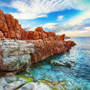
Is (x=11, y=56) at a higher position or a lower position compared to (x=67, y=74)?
higher

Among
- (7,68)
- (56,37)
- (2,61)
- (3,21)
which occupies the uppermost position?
(3,21)

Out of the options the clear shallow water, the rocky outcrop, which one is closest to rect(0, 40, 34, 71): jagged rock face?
the rocky outcrop

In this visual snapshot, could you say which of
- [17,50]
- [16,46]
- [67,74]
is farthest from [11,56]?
[67,74]

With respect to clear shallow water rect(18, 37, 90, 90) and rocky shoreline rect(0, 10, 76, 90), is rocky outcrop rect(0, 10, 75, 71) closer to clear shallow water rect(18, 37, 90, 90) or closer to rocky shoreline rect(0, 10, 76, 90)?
rocky shoreline rect(0, 10, 76, 90)

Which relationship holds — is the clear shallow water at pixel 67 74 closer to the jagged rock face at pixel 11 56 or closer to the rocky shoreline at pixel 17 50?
the rocky shoreline at pixel 17 50

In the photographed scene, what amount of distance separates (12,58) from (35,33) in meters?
30.9

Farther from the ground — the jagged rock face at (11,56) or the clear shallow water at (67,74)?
the jagged rock face at (11,56)

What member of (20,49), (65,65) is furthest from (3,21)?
(65,65)

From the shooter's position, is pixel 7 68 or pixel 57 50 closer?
pixel 7 68

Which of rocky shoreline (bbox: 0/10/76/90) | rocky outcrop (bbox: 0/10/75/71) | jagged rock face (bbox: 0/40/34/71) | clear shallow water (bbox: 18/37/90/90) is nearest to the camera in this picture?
rocky shoreline (bbox: 0/10/76/90)

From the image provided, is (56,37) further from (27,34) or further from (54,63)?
(54,63)

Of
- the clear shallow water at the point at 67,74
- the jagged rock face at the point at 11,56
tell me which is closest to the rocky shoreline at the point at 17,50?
the jagged rock face at the point at 11,56

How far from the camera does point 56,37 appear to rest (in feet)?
180

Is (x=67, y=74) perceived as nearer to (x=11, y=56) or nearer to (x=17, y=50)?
(x=17, y=50)
